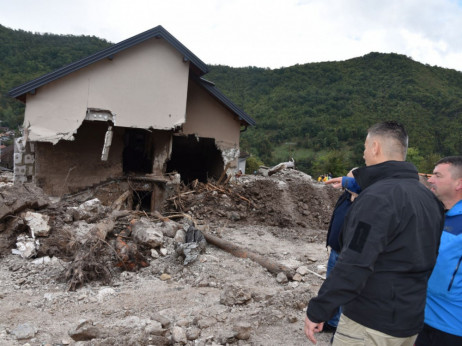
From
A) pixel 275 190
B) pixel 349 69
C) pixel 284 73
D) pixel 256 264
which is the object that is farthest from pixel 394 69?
pixel 256 264

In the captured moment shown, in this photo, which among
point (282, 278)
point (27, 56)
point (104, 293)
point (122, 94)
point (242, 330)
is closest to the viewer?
point (242, 330)

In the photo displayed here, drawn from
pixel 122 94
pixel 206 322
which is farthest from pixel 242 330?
pixel 122 94

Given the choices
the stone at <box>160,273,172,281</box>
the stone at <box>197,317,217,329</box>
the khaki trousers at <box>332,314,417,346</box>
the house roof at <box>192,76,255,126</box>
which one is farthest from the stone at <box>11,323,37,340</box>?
the house roof at <box>192,76,255,126</box>

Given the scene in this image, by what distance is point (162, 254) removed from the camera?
21.0 ft

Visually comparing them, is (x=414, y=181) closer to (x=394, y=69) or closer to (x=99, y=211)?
(x=99, y=211)

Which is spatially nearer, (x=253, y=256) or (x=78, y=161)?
(x=253, y=256)

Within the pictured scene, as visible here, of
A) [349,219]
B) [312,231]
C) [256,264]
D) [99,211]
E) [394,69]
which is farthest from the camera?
[394,69]

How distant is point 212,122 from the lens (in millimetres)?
13016

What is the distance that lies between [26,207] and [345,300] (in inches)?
261

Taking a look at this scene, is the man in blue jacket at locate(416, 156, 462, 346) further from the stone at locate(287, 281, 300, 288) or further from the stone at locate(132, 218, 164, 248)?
the stone at locate(132, 218, 164, 248)

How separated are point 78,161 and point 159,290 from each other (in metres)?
7.76

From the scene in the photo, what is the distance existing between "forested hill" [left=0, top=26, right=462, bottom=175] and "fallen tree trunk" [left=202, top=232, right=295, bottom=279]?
34.0 m

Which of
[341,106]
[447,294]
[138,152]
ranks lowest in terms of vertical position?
[447,294]

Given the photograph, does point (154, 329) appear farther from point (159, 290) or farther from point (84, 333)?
point (159, 290)
